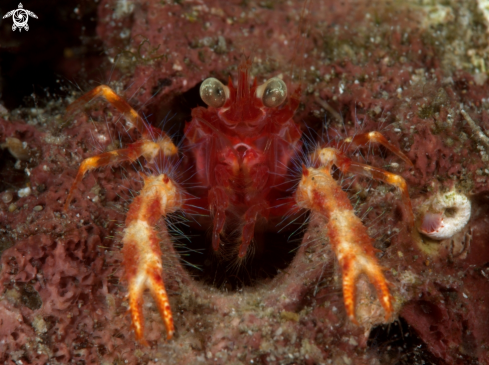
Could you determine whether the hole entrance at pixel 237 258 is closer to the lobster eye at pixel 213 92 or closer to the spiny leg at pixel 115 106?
the spiny leg at pixel 115 106

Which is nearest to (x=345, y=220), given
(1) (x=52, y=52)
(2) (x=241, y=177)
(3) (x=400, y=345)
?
(2) (x=241, y=177)

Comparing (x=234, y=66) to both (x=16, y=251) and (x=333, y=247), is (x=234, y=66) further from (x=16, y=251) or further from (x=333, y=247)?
(x=16, y=251)

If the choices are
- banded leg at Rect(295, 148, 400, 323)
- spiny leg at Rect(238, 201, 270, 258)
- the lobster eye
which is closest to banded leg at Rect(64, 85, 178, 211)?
the lobster eye

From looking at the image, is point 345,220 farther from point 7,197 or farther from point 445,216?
point 7,197

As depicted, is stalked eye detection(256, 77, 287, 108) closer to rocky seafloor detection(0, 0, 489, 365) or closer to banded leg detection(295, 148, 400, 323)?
rocky seafloor detection(0, 0, 489, 365)

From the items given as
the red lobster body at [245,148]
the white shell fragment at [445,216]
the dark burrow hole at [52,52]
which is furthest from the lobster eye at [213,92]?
the white shell fragment at [445,216]
